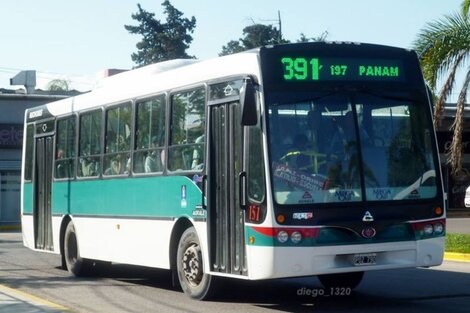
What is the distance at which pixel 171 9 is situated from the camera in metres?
63.2

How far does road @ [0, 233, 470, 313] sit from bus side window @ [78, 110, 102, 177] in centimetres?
193

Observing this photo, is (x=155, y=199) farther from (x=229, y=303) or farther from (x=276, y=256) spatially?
(x=276, y=256)

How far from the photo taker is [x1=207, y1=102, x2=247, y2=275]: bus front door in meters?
11.8

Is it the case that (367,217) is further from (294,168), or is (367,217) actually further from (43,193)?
(43,193)

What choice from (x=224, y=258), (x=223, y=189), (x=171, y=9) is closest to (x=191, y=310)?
(x=224, y=258)

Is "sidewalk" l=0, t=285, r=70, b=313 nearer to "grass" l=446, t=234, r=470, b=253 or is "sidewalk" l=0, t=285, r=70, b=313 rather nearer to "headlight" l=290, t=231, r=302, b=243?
"headlight" l=290, t=231, r=302, b=243

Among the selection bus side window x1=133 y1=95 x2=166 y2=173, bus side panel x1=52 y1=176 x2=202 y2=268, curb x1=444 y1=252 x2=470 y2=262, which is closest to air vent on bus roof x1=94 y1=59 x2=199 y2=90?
bus side window x1=133 y1=95 x2=166 y2=173

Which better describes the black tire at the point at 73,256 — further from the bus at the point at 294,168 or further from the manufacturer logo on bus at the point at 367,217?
the manufacturer logo on bus at the point at 367,217

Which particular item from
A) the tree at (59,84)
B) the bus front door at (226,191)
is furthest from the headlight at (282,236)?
the tree at (59,84)

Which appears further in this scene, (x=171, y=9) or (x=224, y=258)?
(x=171, y=9)

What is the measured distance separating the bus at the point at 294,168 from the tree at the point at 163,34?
49024mm

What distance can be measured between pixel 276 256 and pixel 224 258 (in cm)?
131

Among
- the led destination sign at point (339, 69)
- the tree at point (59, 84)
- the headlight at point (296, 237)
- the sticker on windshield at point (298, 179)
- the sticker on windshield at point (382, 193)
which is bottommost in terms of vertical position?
the headlight at point (296, 237)

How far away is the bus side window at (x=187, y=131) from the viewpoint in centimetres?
1298
